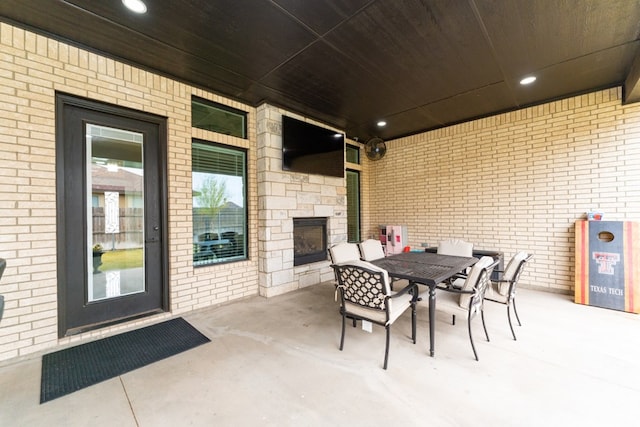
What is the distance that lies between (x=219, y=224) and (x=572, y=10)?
4294 millimetres

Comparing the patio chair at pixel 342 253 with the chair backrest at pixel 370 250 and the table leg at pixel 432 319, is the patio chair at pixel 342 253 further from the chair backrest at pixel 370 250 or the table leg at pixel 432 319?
the table leg at pixel 432 319

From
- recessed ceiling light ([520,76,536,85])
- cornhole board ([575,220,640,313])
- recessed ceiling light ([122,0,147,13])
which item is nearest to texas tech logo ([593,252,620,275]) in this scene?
cornhole board ([575,220,640,313])

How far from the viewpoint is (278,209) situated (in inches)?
152

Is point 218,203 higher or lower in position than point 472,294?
higher

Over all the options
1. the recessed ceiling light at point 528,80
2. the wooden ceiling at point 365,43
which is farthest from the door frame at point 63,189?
the recessed ceiling light at point 528,80

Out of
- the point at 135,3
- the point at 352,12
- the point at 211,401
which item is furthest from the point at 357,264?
the point at 135,3

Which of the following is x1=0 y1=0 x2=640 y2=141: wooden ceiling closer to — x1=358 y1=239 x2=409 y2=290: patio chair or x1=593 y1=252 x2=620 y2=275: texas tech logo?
x1=593 y1=252 x2=620 y2=275: texas tech logo

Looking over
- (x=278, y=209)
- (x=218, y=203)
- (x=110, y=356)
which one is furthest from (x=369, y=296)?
(x=218, y=203)

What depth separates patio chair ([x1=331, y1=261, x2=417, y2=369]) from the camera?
6.75 feet

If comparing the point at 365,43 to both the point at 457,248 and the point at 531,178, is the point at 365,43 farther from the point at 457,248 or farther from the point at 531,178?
the point at 531,178

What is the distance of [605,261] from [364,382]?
3.70 m

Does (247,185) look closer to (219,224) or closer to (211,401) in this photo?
(219,224)

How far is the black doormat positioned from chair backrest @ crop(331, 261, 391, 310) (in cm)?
153

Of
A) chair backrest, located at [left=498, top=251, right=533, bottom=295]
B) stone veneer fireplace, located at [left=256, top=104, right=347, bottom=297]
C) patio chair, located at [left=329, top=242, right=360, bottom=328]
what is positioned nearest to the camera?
chair backrest, located at [left=498, top=251, right=533, bottom=295]
